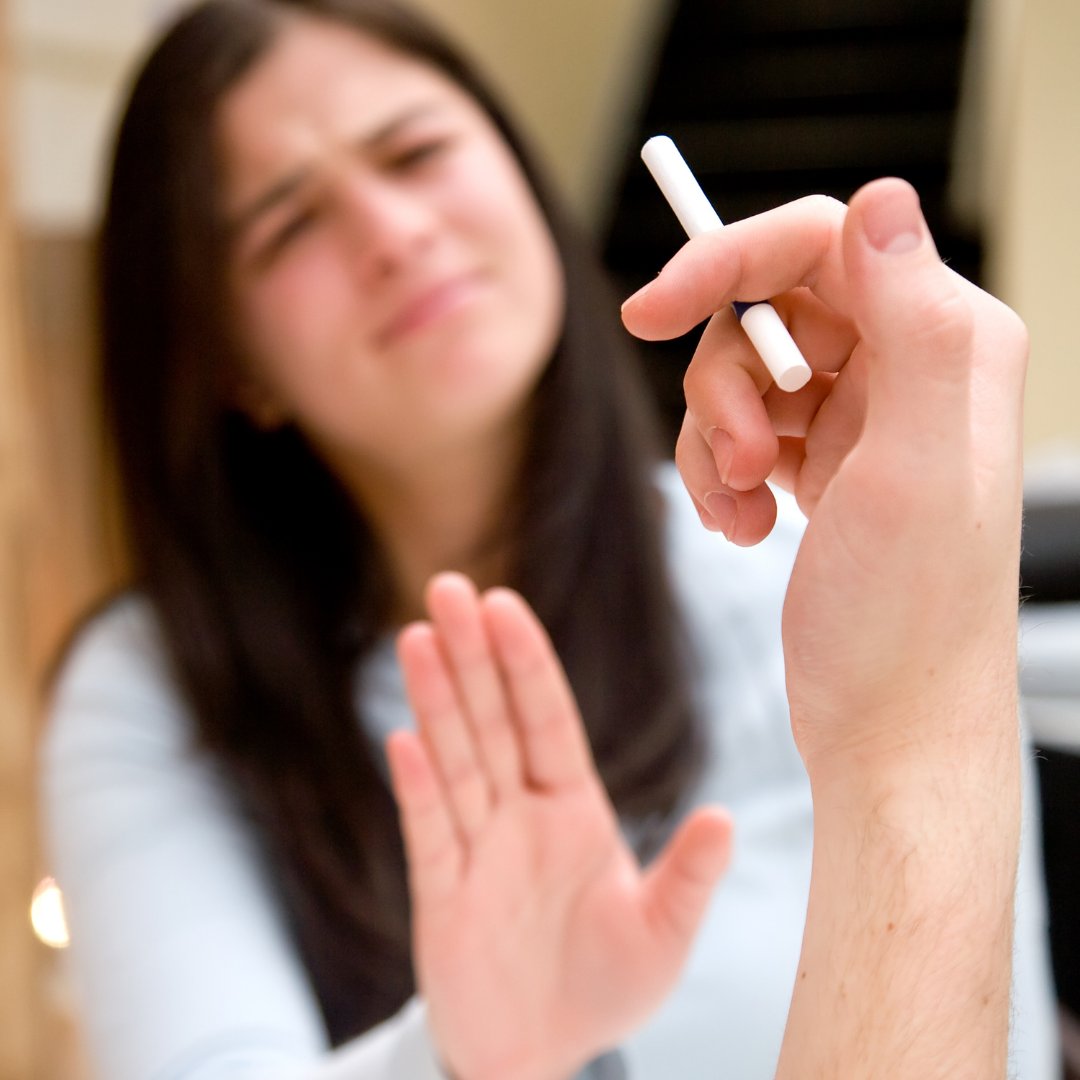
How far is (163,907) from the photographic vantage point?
0.52 meters

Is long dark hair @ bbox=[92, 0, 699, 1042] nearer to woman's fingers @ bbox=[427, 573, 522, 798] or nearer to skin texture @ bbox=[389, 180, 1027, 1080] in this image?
woman's fingers @ bbox=[427, 573, 522, 798]

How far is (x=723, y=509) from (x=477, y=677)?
0.16 m

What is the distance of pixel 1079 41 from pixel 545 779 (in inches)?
11.6

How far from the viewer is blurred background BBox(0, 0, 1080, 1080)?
410 millimetres

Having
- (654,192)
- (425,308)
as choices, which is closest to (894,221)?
(425,308)

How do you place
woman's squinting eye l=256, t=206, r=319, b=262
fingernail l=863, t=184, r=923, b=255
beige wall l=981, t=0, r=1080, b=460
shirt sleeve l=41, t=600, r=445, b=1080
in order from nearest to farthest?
fingernail l=863, t=184, r=923, b=255
beige wall l=981, t=0, r=1080, b=460
shirt sleeve l=41, t=600, r=445, b=1080
woman's squinting eye l=256, t=206, r=319, b=262

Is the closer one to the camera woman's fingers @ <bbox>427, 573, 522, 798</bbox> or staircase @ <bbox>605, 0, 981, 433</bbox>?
woman's fingers @ <bbox>427, 573, 522, 798</bbox>

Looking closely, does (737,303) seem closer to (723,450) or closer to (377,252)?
(723,450)

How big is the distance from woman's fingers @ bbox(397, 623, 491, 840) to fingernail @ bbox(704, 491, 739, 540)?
153 millimetres

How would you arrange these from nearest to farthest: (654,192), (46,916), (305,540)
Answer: (305,540) → (46,916) → (654,192)

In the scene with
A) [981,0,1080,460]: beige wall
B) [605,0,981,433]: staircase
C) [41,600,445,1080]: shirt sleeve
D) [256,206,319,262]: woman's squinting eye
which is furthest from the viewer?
[605,0,981,433]: staircase

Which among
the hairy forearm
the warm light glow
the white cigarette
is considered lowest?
the warm light glow

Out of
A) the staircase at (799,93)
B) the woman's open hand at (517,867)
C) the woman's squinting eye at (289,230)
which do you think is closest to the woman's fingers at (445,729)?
the woman's open hand at (517,867)

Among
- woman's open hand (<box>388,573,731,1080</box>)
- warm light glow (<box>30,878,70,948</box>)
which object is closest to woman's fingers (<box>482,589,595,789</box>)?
woman's open hand (<box>388,573,731,1080</box>)
